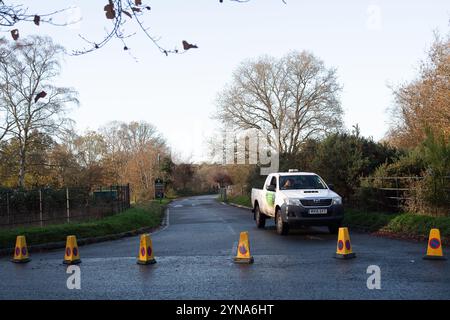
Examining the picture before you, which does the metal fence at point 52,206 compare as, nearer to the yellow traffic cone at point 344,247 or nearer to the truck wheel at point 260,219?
the truck wheel at point 260,219

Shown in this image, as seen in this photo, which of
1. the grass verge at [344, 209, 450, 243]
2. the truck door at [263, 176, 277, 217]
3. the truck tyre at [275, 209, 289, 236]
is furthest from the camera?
Answer: the truck door at [263, 176, 277, 217]

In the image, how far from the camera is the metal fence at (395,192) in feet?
49.9

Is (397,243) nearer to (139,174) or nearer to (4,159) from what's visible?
(4,159)

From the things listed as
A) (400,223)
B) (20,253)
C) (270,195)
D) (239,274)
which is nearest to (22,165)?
(270,195)

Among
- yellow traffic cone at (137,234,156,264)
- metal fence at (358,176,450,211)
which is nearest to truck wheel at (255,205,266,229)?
metal fence at (358,176,450,211)

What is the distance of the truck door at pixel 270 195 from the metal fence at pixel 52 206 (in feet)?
27.5

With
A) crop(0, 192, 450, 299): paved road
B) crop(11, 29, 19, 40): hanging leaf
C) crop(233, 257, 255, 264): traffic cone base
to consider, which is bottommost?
crop(0, 192, 450, 299): paved road

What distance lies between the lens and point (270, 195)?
55.5 feet

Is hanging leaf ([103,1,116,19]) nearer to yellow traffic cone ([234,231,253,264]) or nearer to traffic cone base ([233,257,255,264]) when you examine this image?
yellow traffic cone ([234,231,253,264])

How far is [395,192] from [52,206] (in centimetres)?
1350

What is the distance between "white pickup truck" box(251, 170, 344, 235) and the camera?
14805 mm

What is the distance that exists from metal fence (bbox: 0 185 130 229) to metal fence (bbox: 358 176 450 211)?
11.8m

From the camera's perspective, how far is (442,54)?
26172 mm

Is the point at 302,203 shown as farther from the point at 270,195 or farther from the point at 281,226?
the point at 270,195
